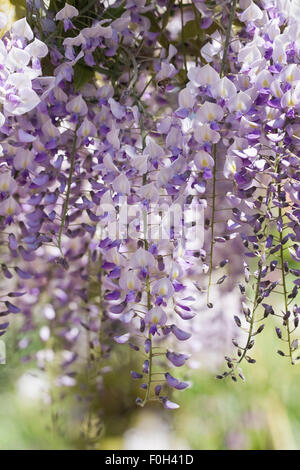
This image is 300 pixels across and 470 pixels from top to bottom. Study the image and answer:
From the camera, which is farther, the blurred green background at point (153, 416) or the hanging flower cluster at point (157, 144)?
the blurred green background at point (153, 416)

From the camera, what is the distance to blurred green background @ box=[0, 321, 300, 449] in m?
1.13

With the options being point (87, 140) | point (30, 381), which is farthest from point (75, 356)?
point (87, 140)

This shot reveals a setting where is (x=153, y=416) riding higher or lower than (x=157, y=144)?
lower

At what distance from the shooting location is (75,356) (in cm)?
97

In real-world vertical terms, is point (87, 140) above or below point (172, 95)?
below

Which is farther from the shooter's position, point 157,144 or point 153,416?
point 153,416

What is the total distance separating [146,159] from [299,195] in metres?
0.17

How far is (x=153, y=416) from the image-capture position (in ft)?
4.11

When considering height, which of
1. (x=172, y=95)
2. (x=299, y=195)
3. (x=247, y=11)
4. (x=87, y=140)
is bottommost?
(x=299, y=195)

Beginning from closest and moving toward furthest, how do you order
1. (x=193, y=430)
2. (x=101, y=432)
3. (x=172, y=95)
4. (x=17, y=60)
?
(x=17, y=60) → (x=172, y=95) → (x=101, y=432) → (x=193, y=430)

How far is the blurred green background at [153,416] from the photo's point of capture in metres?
1.13

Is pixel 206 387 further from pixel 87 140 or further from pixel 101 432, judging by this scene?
Result: pixel 87 140

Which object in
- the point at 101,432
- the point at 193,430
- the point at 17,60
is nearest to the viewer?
the point at 17,60

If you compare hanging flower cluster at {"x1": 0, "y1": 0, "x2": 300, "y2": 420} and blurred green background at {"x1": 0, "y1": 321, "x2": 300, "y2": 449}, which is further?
blurred green background at {"x1": 0, "y1": 321, "x2": 300, "y2": 449}
